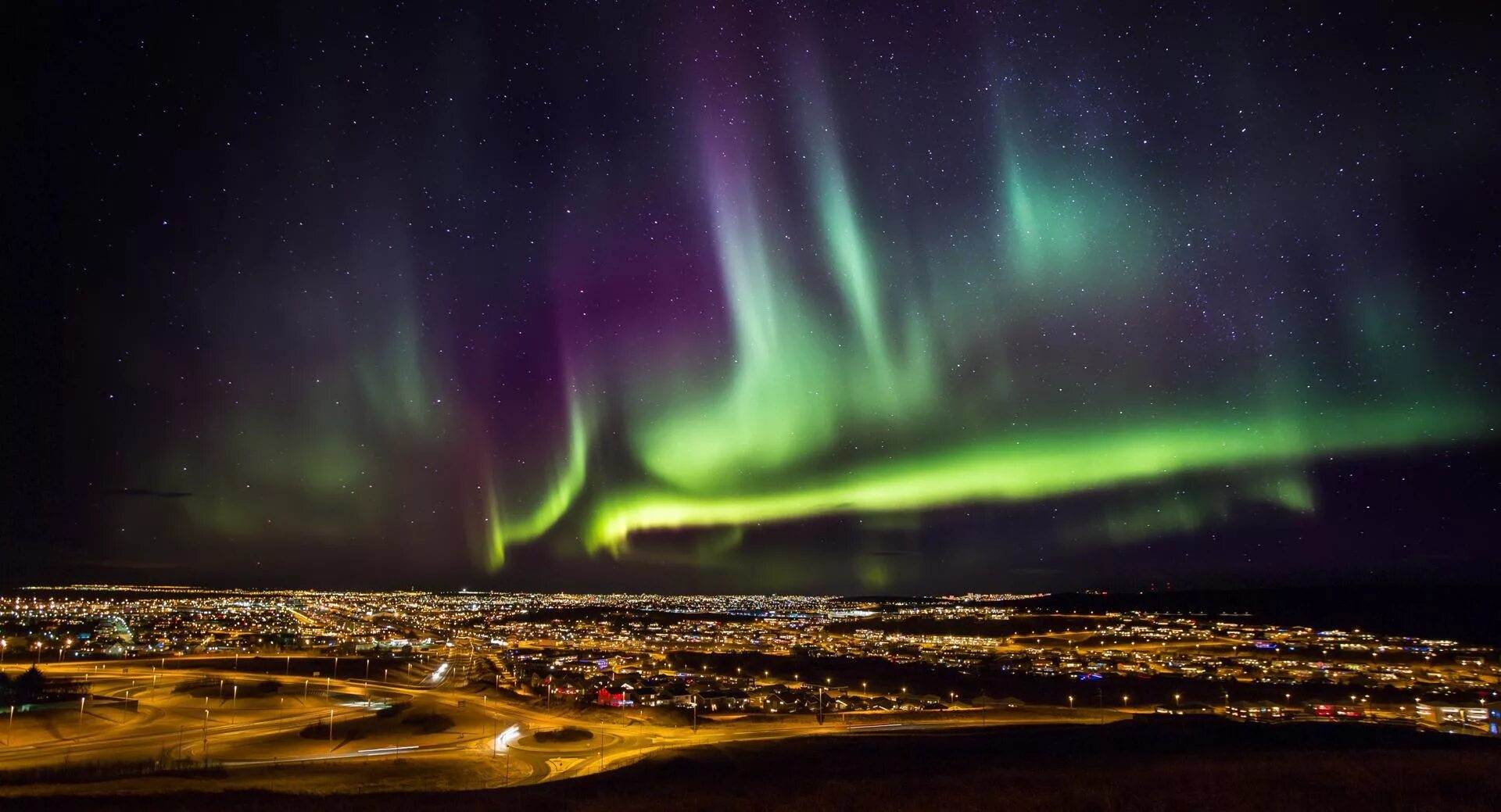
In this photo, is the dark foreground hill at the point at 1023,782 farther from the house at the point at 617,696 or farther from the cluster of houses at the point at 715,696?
the house at the point at 617,696

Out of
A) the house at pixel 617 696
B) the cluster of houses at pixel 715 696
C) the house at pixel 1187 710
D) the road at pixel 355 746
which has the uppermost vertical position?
the road at pixel 355 746

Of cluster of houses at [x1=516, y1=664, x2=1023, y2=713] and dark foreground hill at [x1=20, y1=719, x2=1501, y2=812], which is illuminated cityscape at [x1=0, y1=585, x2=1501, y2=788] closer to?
cluster of houses at [x1=516, y1=664, x2=1023, y2=713]

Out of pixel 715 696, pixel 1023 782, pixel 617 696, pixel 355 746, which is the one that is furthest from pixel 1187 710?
pixel 355 746

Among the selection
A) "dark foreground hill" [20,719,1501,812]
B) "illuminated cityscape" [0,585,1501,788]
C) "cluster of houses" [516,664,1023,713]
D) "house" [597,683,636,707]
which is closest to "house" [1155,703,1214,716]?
"illuminated cityscape" [0,585,1501,788]

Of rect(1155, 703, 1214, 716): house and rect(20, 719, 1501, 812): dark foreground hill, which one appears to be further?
rect(1155, 703, 1214, 716): house

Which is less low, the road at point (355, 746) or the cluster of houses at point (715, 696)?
the road at point (355, 746)

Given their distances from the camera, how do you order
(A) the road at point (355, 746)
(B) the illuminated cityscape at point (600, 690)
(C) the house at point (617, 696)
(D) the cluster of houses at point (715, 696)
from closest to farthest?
(A) the road at point (355, 746) < (B) the illuminated cityscape at point (600, 690) < (D) the cluster of houses at point (715, 696) < (C) the house at point (617, 696)

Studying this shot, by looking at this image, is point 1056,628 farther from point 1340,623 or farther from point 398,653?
point 398,653

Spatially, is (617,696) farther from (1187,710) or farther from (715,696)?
(1187,710)

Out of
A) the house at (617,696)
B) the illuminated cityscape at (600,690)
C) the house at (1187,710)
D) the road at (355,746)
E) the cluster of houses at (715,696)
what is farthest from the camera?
the house at (617,696)

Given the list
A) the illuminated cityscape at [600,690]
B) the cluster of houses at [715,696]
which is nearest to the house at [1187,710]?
the illuminated cityscape at [600,690]
